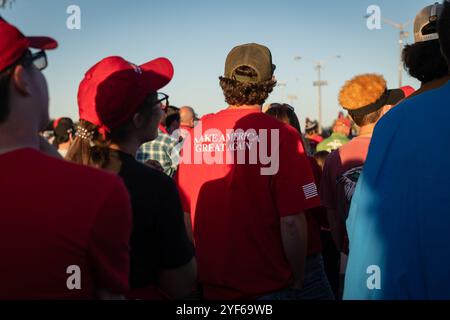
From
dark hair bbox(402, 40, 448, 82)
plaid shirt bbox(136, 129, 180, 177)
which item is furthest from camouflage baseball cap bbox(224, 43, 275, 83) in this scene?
plaid shirt bbox(136, 129, 180, 177)

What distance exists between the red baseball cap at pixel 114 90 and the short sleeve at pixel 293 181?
82 cm

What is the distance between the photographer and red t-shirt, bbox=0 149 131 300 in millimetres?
1478

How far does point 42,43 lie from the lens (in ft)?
5.77

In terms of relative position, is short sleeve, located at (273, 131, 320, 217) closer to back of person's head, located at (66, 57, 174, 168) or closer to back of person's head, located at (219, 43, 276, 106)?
back of person's head, located at (219, 43, 276, 106)

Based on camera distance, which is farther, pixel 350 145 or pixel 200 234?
pixel 350 145

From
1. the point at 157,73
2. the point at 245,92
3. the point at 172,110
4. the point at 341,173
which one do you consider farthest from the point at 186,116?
the point at 157,73

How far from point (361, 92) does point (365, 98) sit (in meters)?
0.05

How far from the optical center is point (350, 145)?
12.4 ft

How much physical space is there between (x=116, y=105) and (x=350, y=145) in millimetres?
1978

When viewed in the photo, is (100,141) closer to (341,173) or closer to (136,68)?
(136,68)

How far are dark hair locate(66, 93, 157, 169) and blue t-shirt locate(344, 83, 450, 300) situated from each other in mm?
1025
